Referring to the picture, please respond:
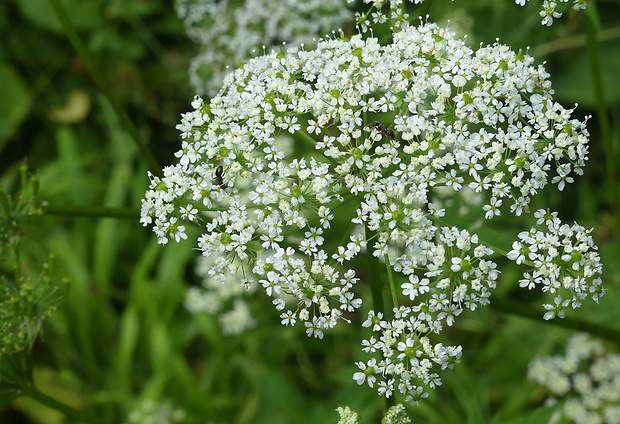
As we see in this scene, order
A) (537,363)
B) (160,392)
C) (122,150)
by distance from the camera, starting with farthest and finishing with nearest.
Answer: (122,150)
(160,392)
(537,363)

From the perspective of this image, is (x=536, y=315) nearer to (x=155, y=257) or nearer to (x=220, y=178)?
(x=220, y=178)


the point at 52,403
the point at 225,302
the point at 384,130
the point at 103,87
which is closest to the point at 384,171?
the point at 384,130

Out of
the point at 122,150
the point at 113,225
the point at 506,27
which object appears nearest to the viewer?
the point at 506,27

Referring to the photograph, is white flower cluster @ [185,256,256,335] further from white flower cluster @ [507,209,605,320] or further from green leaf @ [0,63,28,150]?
white flower cluster @ [507,209,605,320]

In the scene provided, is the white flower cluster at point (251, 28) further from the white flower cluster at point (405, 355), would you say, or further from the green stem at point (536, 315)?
the white flower cluster at point (405, 355)

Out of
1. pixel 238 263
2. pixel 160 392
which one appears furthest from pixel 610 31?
pixel 160 392

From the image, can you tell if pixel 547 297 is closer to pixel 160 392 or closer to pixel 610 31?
pixel 610 31

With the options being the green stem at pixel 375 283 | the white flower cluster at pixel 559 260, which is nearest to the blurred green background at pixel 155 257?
the white flower cluster at pixel 559 260
